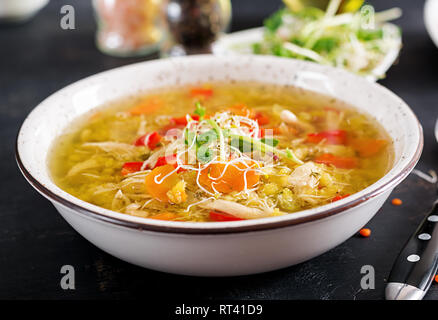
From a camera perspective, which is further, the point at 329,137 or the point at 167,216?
the point at 329,137

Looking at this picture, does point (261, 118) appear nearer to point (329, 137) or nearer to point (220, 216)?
point (329, 137)

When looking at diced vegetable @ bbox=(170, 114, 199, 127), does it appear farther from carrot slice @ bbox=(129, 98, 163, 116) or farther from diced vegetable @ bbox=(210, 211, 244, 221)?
diced vegetable @ bbox=(210, 211, 244, 221)

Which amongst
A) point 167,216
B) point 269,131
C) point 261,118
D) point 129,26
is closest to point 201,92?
point 261,118

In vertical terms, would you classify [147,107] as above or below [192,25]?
below

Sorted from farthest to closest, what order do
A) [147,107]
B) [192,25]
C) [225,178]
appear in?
[192,25] → [147,107] → [225,178]

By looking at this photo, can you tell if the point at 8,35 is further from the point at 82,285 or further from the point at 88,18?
the point at 82,285

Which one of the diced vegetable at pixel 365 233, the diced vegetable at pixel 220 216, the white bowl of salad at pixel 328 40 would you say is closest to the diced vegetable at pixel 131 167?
the diced vegetable at pixel 220 216
